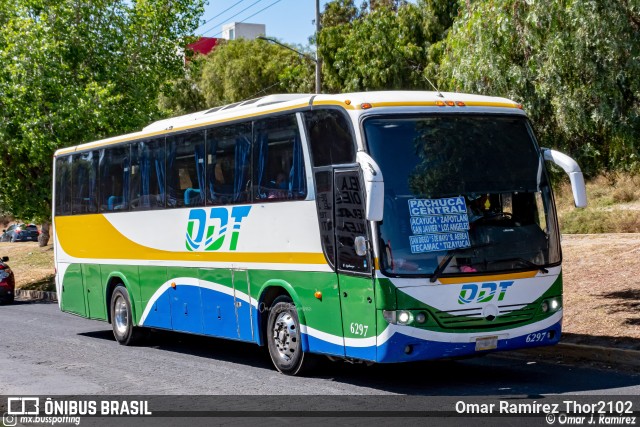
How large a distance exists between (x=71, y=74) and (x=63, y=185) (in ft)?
35.5

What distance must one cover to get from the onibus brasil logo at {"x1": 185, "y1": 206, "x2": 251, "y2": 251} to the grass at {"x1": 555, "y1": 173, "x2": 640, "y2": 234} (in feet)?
37.9

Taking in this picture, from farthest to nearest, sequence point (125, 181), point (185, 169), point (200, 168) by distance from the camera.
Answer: point (125, 181), point (185, 169), point (200, 168)

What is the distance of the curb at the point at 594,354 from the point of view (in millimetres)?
11625

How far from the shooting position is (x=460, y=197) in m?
10.6

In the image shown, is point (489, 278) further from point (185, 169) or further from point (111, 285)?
point (111, 285)

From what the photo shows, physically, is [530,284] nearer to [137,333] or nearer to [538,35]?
[538,35]

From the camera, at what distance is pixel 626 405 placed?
915 cm

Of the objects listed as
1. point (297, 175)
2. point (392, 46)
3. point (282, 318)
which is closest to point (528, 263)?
point (297, 175)

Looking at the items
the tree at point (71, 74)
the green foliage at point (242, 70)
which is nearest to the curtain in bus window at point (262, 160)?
the tree at point (71, 74)

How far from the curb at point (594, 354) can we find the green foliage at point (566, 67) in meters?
2.93

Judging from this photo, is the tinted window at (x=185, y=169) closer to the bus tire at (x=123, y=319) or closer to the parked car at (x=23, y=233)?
the bus tire at (x=123, y=319)

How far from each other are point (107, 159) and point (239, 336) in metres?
5.49

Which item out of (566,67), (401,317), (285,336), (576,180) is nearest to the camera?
(401,317)

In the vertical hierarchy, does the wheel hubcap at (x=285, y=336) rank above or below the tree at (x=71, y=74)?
below
